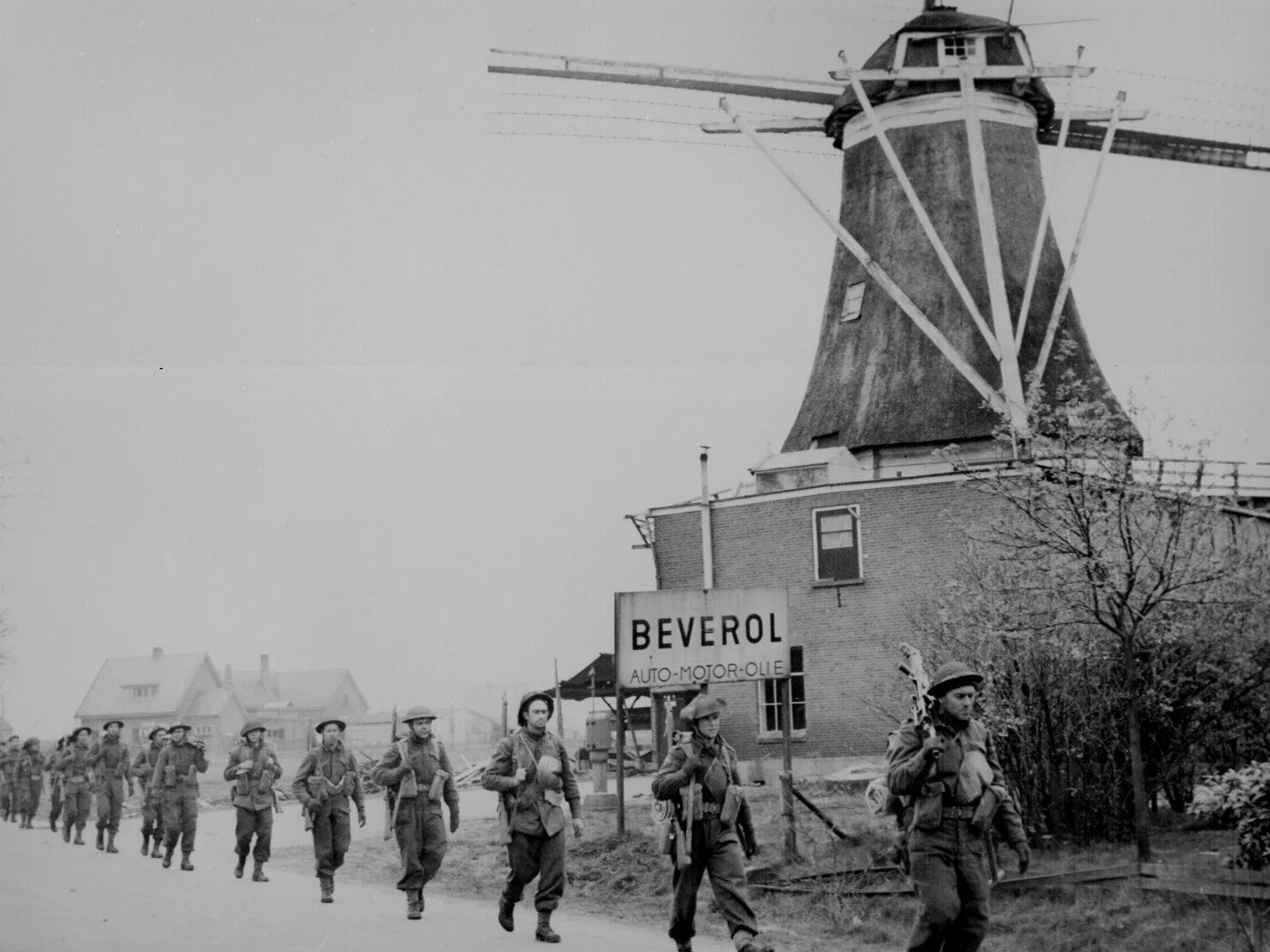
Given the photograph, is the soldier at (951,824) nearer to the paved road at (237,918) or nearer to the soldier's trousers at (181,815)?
the paved road at (237,918)

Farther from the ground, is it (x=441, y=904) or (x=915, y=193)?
(x=915, y=193)

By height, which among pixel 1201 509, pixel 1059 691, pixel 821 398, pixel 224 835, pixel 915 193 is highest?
pixel 915 193

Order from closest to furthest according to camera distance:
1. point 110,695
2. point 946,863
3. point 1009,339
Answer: point 946,863 < point 1009,339 < point 110,695

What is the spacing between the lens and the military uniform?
19.3 metres

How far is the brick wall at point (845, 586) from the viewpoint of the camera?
3033 centimetres

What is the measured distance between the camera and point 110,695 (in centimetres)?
6562

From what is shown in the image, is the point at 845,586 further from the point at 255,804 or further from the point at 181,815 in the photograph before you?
the point at 255,804

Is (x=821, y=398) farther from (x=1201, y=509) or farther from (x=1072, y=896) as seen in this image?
(x=1072, y=896)

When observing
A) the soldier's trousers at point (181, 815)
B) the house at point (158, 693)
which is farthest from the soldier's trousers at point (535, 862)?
the house at point (158, 693)

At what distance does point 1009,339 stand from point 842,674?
7785 mm

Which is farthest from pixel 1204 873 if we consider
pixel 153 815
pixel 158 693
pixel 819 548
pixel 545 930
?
pixel 158 693

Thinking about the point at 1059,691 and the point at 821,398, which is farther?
the point at 821,398

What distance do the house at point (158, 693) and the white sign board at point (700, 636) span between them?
4785cm

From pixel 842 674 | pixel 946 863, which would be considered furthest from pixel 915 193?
pixel 946 863
